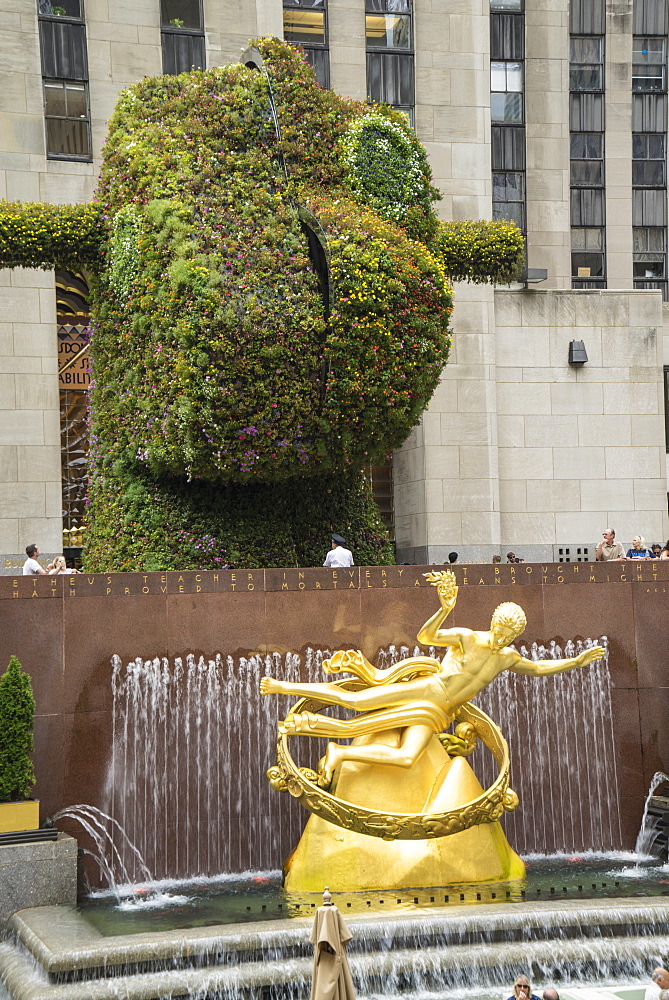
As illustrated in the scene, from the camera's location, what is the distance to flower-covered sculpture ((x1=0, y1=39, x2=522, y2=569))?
14055 mm

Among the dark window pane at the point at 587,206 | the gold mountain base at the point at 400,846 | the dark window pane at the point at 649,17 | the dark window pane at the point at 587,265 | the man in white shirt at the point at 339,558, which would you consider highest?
the dark window pane at the point at 649,17

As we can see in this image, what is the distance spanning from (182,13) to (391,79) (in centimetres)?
429

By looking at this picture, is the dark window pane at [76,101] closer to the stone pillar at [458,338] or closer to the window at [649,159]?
the stone pillar at [458,338]

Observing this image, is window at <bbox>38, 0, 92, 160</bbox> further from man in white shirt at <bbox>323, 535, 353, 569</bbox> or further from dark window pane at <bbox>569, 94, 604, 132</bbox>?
dark window pane at <bbox>569, 94, 604, 132</bbox>

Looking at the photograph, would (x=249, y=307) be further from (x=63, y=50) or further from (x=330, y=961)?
(x=63, y=50)

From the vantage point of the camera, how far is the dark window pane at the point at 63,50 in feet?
74.1

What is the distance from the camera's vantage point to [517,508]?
24391 mm

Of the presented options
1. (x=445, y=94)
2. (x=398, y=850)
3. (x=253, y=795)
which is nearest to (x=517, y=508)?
(x=445, y=94)

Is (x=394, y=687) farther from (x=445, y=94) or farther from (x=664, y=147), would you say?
(x=664, y=147)

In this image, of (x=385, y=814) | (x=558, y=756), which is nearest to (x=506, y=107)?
(x=558, y=756)

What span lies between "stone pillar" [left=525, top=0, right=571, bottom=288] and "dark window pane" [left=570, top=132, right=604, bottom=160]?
199 cm

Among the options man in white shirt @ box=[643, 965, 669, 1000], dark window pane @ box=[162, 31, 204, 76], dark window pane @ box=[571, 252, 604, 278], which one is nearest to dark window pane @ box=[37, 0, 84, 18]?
dark window pane @ box=[162, 31, 204, 76]

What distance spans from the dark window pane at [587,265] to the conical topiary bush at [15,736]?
71.3 feet

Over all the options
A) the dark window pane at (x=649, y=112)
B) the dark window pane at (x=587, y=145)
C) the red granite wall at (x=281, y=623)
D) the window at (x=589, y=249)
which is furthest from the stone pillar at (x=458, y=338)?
the red granite wall at (x=281, y=623)
